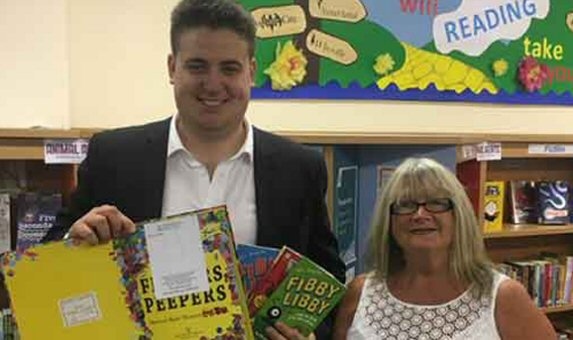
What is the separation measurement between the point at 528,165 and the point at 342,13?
1.45m

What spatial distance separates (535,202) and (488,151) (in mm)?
640

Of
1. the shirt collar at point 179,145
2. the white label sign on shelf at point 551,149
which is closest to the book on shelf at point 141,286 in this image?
the shirt collar at point 179,145

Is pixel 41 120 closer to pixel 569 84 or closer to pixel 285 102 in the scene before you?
pixel 285 102

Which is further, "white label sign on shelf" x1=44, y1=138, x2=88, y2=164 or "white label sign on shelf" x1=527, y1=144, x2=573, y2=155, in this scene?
"white label sign on shelf" x1=527, y1=144, x2=573, y2=155

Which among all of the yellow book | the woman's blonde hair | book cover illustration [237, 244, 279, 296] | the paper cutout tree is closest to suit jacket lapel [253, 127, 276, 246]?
book cover illustration [237, 244, 279, 296]

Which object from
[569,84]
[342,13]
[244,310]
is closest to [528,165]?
[569,84]

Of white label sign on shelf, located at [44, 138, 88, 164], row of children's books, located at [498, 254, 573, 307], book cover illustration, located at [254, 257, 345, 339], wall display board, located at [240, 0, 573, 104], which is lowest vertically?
row of children's books, located at [498, 254, 573, 307]

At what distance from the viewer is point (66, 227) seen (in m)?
1.46

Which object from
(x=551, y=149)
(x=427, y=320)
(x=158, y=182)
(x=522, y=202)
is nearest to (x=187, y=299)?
(x=158, y=182)

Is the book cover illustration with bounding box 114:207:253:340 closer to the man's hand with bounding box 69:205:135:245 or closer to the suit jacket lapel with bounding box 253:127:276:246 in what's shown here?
the man's hand with bounding box 69:205:135:245

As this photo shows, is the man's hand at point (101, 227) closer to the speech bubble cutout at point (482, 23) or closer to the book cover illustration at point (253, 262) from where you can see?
the book cover illustration at point (253, 262)

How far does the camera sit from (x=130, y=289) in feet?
3.96

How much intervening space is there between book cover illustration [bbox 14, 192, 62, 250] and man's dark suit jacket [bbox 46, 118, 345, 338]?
0.89 metres

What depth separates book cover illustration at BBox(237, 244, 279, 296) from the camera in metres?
1.29
